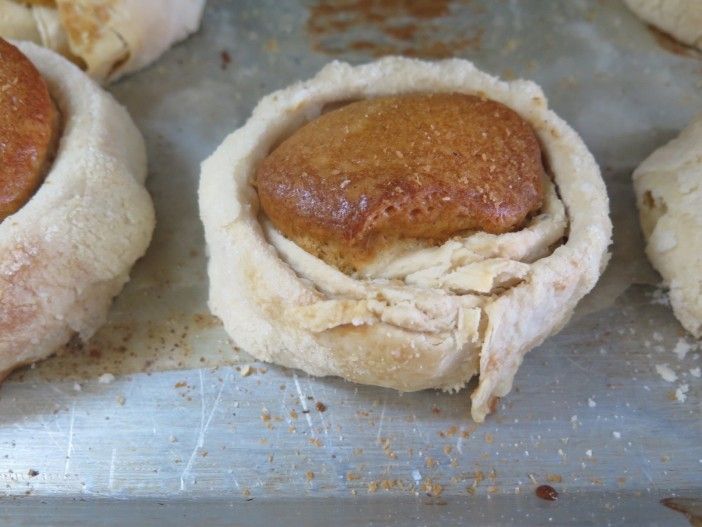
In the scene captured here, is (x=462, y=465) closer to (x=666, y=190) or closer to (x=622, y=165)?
(x=666, y=190)

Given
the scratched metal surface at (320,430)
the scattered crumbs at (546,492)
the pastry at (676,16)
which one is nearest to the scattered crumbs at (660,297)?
the scratched metal surface at (320,430)

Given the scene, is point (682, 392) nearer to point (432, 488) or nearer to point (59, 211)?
point (432, 488)

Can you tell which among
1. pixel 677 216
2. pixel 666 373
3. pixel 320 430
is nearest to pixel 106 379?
pixel 320 430

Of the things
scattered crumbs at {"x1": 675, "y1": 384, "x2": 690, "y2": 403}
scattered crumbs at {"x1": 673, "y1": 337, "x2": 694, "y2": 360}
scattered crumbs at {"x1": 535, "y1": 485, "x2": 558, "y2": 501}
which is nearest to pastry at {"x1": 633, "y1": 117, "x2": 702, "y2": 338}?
scattered crumbs at {"x1": 673, "y1": 337, "x2": 694, "y2": 360}

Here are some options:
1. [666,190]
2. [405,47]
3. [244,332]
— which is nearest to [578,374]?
[666,190]

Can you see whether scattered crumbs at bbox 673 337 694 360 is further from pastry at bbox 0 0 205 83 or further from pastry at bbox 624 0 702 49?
pastry at bbox 0 0 205 83

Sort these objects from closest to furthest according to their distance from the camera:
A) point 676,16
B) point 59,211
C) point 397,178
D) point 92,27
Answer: point 397,178, point 59,211, point 92,27, point 676,16
